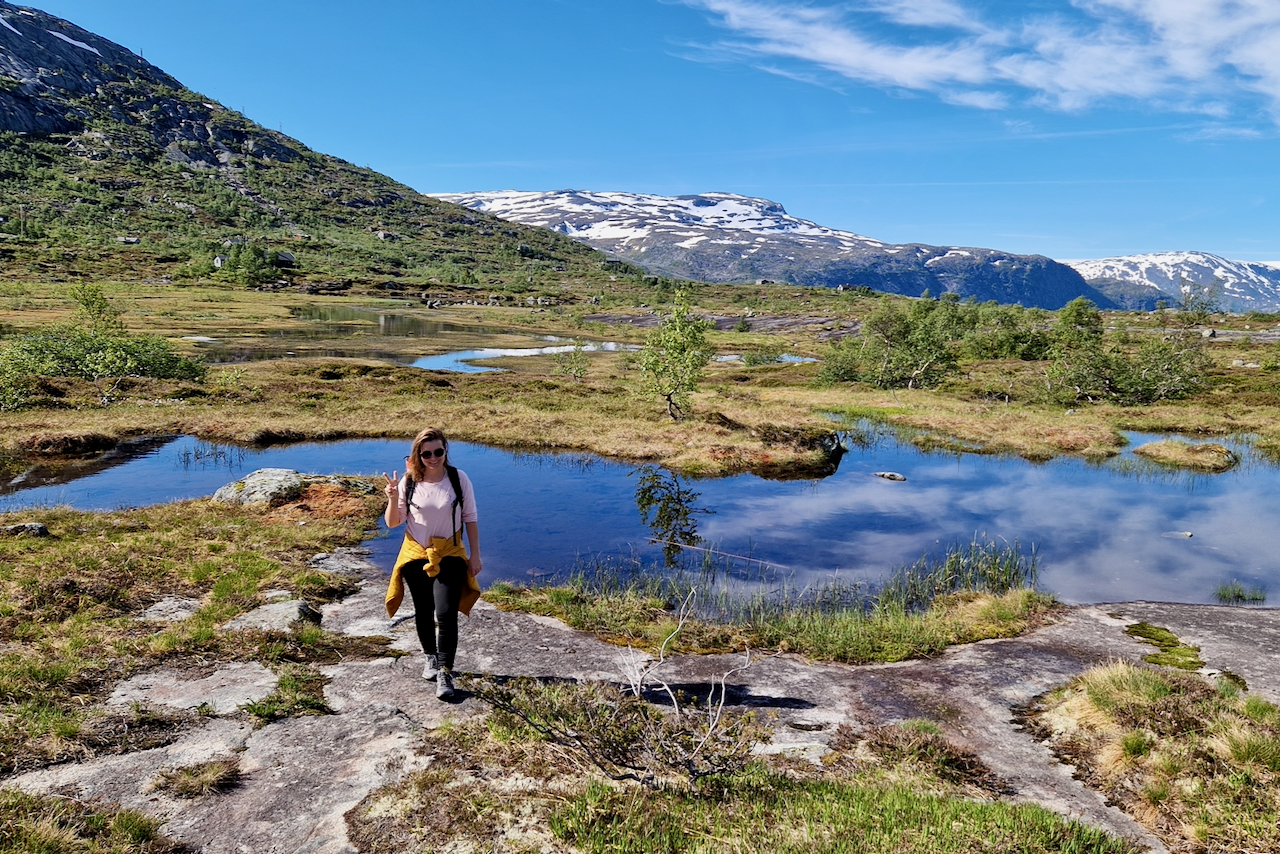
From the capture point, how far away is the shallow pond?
20469 millimetres

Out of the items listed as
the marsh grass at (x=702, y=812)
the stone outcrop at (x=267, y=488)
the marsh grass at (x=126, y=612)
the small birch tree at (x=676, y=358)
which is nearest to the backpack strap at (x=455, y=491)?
the marsh grass at (x=702, y=812)

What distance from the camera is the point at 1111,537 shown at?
2417 cm

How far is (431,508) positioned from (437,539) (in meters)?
0.49

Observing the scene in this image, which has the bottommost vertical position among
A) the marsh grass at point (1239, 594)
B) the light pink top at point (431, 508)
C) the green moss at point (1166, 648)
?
the marsh grass at point (1239, 594)

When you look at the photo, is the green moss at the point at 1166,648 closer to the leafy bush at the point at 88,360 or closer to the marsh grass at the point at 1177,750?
the marsh grass at the point at 1177,750

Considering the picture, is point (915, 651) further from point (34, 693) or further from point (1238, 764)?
point (34, 693)

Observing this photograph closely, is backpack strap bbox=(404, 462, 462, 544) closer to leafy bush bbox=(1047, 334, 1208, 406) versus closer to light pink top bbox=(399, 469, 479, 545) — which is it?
light pink top bbox=(399, 469, 479, 545)

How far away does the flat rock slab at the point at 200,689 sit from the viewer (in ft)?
30.4

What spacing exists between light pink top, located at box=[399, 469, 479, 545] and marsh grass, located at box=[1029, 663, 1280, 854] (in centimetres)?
927

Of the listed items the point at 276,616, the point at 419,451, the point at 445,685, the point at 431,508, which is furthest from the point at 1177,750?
the point at 276,616

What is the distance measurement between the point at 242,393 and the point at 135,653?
3779 cm

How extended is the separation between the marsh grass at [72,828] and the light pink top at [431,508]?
13.6 ft

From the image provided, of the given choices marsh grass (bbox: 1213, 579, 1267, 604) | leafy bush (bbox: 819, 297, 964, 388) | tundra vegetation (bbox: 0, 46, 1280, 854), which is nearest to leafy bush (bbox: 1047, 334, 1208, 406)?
tundra vegetation (bbox: 0, 46, 1280, 854)

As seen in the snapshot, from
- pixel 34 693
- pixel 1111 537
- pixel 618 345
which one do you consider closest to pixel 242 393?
pixel 34 693
